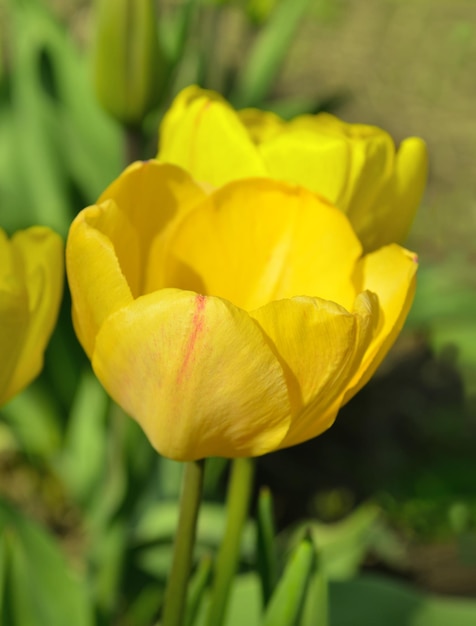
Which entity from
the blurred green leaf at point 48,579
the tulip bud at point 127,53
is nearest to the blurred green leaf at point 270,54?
the tulip bud at point 127,53

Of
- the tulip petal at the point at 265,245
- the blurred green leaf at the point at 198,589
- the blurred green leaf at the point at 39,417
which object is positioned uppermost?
the tulip petal at the point at 265,245

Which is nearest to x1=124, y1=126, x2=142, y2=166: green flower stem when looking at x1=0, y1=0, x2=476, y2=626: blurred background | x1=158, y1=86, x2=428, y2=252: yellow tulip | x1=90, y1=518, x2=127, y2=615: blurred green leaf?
x1=0, y1=0, x2=476, y2=626: blurred background

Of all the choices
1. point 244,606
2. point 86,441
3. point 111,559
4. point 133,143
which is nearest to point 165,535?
point 111,559

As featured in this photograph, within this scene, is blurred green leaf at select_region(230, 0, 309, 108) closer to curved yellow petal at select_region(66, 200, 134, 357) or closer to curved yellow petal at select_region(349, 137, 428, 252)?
curved yellow petal at select_region(349, 137, 428, 252)

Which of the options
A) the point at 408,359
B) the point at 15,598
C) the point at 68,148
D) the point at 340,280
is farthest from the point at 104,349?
the point at 408,359

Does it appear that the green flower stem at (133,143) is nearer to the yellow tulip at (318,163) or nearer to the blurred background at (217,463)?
the blurred background at (217,463)
